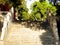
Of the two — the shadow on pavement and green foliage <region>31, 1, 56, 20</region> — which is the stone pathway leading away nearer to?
the shadow on pavement

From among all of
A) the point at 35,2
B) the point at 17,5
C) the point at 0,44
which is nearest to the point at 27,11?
the point at 35,2

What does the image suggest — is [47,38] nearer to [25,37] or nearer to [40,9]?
[25,37]

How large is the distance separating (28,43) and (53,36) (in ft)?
6.58

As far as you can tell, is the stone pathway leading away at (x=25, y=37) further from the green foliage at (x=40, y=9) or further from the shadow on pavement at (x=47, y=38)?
the green foliage at (x=40, y=9)

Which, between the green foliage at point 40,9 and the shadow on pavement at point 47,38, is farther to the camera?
the green foliage at point 40,9

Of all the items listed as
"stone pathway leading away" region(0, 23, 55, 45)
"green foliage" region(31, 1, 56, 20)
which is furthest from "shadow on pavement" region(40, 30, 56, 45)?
"green foliage" region(31, 1, 56, 20)

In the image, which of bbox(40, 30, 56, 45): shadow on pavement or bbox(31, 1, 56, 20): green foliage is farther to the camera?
bbox(31, 1, 56, 20): green foliage

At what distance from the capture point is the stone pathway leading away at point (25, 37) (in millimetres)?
14242

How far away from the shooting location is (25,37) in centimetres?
1523

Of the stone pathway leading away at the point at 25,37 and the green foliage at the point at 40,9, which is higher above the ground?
the green foliage at the point at 40,9

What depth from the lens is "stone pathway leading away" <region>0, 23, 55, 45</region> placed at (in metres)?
14.2

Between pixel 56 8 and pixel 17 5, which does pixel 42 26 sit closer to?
pixel 56 8

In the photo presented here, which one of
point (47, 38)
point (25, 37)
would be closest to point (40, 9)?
point (25, 37)

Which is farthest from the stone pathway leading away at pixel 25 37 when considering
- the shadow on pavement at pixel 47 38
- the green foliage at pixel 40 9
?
the green foliage at pixel 40 9
